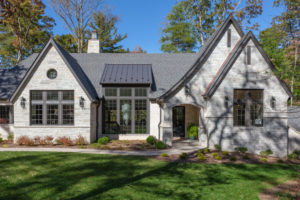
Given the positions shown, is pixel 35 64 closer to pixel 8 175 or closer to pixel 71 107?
pixel 71 107

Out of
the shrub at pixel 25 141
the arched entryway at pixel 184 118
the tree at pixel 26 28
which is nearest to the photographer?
the shrub at pixel 25 141

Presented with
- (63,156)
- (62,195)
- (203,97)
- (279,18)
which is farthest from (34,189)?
(279,18)

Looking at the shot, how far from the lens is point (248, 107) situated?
12312 mm

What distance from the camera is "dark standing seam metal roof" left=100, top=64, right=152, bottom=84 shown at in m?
15.4

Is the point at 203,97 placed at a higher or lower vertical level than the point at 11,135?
higher

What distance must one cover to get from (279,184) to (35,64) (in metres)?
15.6

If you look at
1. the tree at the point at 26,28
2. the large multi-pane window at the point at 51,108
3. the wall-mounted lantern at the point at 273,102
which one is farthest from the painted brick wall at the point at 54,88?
the tree at the point at 26,28

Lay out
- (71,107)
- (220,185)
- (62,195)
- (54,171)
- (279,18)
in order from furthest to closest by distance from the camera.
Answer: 1. (71,107)
2. (279,18)
3. (54,171)
4. (220,185)
5. (62,195)

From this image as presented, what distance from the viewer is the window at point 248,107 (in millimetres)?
12312

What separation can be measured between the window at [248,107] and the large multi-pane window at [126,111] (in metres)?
6.76

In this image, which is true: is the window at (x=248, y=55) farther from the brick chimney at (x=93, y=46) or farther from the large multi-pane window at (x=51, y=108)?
the brick chimney at (x=93, y=46)

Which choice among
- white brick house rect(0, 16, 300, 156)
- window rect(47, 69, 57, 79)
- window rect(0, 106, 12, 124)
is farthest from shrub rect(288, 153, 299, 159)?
window rect(0, 106, 12, 124)

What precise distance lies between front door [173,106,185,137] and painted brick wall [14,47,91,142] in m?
7.28

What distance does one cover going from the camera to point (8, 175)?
7.52m
